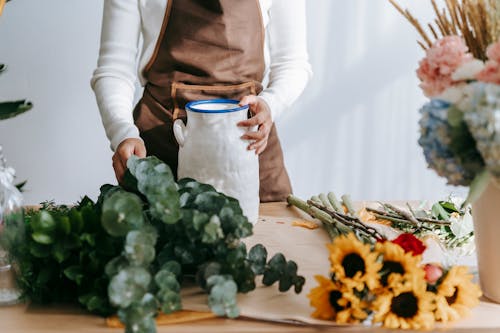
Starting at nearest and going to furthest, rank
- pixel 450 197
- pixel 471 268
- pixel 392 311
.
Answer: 1. pixel 392 311
2. pixel 471 268
3. pixel 450 197

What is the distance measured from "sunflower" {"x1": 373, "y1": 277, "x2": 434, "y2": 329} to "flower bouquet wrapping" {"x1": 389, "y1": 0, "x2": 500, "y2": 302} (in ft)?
0.47

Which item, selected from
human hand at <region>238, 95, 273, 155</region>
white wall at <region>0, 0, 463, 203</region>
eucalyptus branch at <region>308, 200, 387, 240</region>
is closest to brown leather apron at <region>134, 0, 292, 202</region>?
human hand at <region>238, 95, 273, 155</region>

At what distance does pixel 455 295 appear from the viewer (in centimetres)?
99

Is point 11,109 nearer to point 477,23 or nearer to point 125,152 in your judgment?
point 125,152

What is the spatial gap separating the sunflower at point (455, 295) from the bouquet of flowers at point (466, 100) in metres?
0.14

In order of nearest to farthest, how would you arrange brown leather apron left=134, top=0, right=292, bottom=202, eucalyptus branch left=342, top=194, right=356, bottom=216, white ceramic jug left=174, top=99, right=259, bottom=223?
white ceramic jug left=174, top=99, right=259, bottom=223 < eucalyptus branch left=342, top=194, right=356, bottom=216 < brown leather apron left=134, top=0, right=292, bottom=202

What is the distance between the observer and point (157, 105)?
71.1 inches

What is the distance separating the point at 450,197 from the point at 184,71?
74 centimetres

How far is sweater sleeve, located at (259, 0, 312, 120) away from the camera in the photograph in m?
1.84

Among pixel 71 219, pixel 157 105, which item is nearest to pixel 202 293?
pixel 71 219

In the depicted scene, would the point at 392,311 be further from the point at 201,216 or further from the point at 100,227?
the point at 100,227

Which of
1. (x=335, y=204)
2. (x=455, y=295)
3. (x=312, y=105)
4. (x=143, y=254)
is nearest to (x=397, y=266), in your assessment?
(x=455, y=295)

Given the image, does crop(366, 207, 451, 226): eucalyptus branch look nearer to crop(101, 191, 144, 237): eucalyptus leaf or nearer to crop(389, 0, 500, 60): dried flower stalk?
crop(389, 0, 500, 60): dried flower stalk

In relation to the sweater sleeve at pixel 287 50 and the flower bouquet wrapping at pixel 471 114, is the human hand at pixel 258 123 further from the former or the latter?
the flower bouquet wrapping at pixel 471 114
